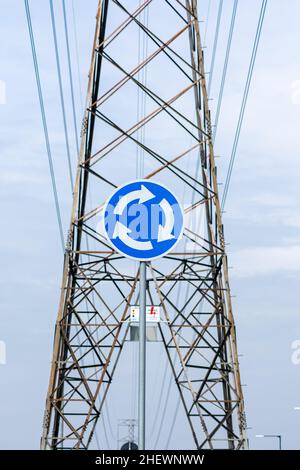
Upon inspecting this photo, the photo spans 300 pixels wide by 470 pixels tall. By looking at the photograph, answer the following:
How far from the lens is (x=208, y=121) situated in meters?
37.6

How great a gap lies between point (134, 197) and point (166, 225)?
0.75 m

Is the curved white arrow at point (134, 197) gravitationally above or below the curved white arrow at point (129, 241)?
above

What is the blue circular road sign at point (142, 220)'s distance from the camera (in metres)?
14.8

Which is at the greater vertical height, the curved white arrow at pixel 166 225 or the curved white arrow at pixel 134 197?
the curved white arrow at pixel 134 197

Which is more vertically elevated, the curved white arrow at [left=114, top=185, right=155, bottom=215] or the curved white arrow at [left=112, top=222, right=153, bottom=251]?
the curved white arrow at [left=114, top=185, right=155, bottom=215]

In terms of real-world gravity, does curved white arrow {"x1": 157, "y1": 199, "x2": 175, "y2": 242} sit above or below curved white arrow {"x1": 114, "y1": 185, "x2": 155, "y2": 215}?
below

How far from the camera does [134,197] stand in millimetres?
15211

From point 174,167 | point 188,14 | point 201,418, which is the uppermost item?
point 188,14

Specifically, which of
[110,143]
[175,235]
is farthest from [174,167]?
[175,235]

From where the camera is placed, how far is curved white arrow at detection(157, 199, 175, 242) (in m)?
14.8

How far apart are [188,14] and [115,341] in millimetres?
13773

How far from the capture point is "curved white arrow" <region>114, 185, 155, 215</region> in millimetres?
14891
